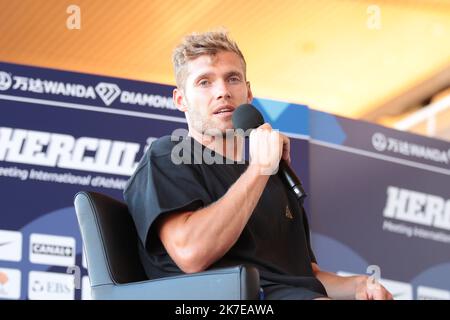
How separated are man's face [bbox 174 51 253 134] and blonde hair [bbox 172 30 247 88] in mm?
13

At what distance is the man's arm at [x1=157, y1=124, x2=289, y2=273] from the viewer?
1515 mm

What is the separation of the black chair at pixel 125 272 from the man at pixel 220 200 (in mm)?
45

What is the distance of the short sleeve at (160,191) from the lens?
1.57 meters

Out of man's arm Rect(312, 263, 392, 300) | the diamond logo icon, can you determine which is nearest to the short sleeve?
man's arm Rect(312, 263, 392, 300)

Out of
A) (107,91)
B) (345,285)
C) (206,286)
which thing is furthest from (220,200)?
(107,91)

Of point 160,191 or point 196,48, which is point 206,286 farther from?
point 196,48

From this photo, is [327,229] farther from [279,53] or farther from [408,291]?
[279,53]

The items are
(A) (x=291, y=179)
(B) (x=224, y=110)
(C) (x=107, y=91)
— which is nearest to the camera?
(A) (x=291, y=179)

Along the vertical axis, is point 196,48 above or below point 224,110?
above

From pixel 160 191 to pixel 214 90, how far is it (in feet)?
1.09

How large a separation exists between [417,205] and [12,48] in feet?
13.0

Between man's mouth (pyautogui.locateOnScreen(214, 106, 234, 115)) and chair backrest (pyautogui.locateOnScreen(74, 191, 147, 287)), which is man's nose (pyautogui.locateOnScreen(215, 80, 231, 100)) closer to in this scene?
man's mouth (pyautogui.locateOnScreen(214, 106, 234, 115))

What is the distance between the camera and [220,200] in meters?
1.55
